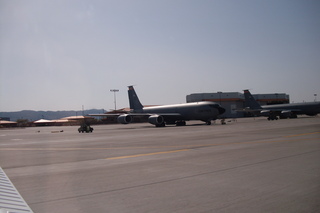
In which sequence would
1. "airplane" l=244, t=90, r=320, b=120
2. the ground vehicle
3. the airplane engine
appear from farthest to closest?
1. "airplane" l=244, t=90, r=320, b=120
2. the airplane engine
3. the ground vehicle

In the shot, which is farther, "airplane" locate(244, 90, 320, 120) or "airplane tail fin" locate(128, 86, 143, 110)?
"airplane" locate(244, 90, 320, 120)

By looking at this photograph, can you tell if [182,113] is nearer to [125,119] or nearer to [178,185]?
[125,119]

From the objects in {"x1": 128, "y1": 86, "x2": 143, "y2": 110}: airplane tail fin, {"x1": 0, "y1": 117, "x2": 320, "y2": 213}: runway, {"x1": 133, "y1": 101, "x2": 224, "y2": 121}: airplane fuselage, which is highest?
{"x1": 128, "y1": 86, "x2": 143, "y2": 110}: airplane tail fin

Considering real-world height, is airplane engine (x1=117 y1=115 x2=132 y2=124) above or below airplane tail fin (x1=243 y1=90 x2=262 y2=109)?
below

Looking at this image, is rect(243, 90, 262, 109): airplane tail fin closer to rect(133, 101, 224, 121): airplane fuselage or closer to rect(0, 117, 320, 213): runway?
rect(133, 101, 224, 121): airplane fuselage

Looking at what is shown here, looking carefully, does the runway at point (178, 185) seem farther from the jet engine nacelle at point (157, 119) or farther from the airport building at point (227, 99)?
the airport building at point (227, 99)

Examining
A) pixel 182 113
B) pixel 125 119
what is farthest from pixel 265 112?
pixel 125 119

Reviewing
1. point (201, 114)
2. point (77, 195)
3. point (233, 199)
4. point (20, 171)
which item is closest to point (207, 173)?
point (233, 199)

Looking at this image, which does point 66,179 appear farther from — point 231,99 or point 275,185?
point 231,99

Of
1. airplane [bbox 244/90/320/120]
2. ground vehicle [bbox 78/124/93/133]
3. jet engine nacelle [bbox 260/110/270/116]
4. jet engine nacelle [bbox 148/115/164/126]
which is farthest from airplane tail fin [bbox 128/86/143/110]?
jet engine nacelle [bbox 260/110/270/116]

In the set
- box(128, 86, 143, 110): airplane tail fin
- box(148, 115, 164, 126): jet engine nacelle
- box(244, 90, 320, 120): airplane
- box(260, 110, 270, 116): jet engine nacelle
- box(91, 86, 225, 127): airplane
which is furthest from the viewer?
box(260, 110, 270, 116): jet engine nacelle

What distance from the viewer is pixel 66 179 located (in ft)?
28.7

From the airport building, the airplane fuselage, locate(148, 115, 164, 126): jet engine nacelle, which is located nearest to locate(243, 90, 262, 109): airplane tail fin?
the airplane fuselage

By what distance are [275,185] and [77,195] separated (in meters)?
4.76
